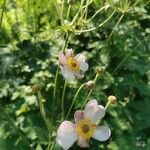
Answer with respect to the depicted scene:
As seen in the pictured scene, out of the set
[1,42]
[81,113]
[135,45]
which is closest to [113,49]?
[135,45]

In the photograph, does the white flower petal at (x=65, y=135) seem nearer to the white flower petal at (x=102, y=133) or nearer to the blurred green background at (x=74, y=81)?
the white flower petal at (x=102, y=133)

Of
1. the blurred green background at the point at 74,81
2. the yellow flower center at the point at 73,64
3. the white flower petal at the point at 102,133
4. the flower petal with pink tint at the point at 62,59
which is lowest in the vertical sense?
the blurred green background at the point at 74,81

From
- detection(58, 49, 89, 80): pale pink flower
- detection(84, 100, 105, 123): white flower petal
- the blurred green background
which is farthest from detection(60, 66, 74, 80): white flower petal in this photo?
the blurred green background

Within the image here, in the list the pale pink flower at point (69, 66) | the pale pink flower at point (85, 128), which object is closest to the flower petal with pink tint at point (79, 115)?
the pale pink flower at point (85, 128)

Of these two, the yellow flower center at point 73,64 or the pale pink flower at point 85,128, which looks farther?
the yellow flower center at point 73,64

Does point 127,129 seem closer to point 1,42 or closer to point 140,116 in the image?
point 140,116

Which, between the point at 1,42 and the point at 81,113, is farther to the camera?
the point at 1,42

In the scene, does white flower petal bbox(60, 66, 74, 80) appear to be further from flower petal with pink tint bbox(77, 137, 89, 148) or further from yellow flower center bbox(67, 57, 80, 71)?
flower petal with pink tint bbox(77, 137, 89, 148)
